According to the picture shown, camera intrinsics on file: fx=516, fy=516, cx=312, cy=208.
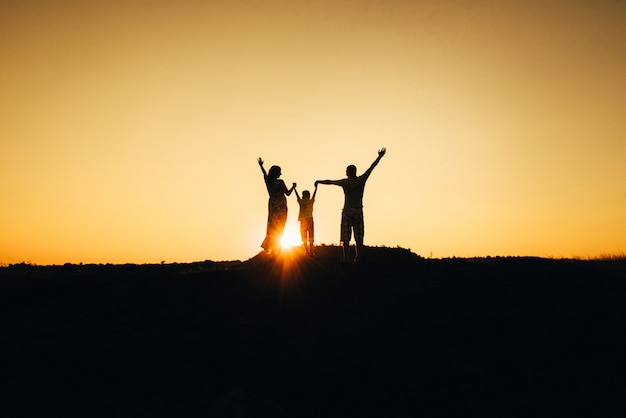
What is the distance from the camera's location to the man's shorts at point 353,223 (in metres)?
12.8

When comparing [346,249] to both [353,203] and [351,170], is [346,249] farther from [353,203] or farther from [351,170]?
[351,170]

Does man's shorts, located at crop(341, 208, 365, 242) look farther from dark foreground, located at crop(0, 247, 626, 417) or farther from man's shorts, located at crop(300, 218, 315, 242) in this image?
man's shorts, located at crop(300, 218, 315, 242)

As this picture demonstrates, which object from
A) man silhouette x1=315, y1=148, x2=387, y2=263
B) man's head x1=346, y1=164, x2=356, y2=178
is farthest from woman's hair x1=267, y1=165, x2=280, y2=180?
man's head x1=346, y1=164, x2=356, y2=178

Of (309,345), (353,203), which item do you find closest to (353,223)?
(353,203)

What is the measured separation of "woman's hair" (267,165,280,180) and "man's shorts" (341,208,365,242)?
2411 mm

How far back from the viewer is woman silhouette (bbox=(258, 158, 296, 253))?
14.4 meters

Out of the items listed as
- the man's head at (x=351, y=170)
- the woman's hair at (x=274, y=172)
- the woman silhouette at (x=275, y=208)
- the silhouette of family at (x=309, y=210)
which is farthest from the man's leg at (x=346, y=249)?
the woman's hair at (x=274, y=172)

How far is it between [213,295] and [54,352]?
3.54 meters

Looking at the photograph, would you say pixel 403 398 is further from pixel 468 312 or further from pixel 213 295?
pixel 213 295

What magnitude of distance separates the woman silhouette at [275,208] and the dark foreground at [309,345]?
147 centimetres

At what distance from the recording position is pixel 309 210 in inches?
619

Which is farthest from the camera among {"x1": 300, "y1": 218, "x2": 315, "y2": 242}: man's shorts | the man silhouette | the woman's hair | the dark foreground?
{"x1": 300, "y1": 218, "x2": 315, "y2": 242}: man's shorts

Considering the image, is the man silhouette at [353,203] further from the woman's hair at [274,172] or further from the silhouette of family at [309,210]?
the woman's hair at [274,172]

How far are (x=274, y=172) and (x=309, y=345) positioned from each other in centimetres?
585
